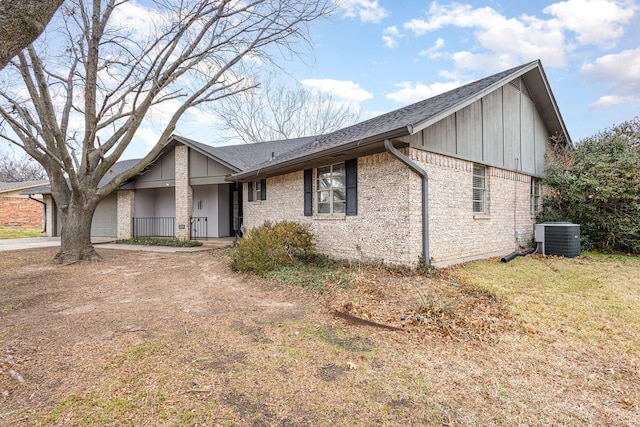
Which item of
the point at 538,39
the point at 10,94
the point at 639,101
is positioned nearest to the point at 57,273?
the point at 10,94

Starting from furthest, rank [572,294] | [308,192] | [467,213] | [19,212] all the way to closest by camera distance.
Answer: [19,212] < [308,192] < [467,213] < [572,294]

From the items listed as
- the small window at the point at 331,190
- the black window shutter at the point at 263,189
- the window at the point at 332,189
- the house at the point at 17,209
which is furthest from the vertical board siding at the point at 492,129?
the house at the point at 17,209

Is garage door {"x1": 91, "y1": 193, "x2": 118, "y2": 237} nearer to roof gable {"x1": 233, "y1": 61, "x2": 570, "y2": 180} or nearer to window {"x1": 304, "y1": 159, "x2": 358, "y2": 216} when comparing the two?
roof gable {"x1": 233, "y1": 61, "x2": 570, "y2": 180}

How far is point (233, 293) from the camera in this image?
5.31 m

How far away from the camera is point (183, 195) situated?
13.3m

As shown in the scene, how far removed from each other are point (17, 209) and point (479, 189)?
3395 cm

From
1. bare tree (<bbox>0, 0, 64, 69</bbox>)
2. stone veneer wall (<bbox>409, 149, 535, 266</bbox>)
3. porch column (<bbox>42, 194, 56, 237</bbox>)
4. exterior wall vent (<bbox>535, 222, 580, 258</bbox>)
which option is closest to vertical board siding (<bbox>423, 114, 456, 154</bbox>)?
stone veneer wall (<bbox>409, 149, 535, 266</bbox>)

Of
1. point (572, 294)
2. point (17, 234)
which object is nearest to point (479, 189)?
point (572, 294)

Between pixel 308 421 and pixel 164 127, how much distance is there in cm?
1026

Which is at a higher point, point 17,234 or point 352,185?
point 352,185

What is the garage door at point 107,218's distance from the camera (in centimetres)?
1617

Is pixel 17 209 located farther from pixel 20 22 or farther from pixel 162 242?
pixel 20 22

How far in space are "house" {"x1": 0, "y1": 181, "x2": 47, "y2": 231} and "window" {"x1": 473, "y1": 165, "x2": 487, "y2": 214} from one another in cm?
3136

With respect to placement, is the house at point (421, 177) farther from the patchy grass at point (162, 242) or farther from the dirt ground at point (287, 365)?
the dirt ground at point (287, 365)
